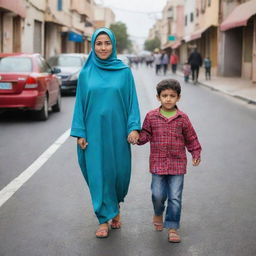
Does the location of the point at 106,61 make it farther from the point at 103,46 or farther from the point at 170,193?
the point at 170,193

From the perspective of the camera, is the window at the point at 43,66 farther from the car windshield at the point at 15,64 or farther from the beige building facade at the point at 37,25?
the beige building facade at the point at 37,25

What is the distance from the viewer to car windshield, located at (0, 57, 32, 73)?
11.7 meters

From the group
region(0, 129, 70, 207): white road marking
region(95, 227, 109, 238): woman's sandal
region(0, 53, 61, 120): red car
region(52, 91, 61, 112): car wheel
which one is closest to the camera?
region(95, 227, 109, 238): woman's sandal

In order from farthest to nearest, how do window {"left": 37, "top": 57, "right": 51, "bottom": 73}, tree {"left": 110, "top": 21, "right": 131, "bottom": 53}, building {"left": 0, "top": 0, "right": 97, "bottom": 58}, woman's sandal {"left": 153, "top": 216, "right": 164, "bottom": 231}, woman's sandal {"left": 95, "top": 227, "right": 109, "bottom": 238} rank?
tree {"left": 110, "top": 21, "right": 131, "bottom": 53} → building {"left": 0, "top": 0, "right": 97, "bottom": 58} → window {"left": 37, "top": 57, "right": 51, "bottom": 73} → woman's sandal {"left": 153, "top": 216, "right": 164, "bottom": 231} → woman's sandal {"left": 95, "top": 227, "right": 109, "bottom": 238}

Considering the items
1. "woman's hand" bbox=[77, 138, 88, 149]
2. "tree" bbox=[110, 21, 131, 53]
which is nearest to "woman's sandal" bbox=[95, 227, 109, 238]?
"woman's hand" bbox=[77, 138, 88, 149]

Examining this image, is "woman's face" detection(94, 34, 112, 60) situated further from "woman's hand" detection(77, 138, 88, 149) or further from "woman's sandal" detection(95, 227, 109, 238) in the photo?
"woman's sandal" detection(95, 227, 109, 238)

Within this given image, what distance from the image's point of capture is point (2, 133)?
33.0 ft

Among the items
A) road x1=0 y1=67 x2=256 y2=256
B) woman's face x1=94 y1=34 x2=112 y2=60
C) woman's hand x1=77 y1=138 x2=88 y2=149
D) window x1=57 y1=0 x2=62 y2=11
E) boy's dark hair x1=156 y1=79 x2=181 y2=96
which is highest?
window x1=57 y1=0 x2=62 y2=11

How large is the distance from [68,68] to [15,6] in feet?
22.4

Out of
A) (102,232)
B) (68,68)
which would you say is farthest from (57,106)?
(102,232)

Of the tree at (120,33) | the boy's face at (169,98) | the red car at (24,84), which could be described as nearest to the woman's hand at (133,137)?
the boy's face at (169,98)

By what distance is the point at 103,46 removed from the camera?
168 inches

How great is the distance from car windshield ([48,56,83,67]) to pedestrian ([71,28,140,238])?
52.0ft

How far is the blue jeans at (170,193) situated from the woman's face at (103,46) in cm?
103
